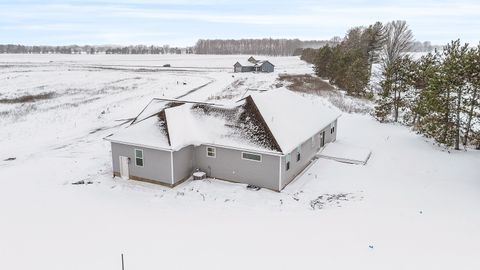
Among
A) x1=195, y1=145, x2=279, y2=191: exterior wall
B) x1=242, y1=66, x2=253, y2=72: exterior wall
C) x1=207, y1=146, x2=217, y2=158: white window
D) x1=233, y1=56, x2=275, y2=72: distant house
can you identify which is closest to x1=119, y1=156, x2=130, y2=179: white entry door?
x1=195, y1=145, x2=279, y2=191: exterior wall

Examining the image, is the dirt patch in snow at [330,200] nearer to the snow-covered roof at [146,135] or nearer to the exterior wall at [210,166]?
the exterior wall at [210,166]

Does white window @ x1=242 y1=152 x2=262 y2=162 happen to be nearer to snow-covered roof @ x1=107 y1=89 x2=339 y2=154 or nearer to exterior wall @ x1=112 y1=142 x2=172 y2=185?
snow-covered roof @ x1=107 y1=89 x2=339 y2=154

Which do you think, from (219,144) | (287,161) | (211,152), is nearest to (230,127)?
(219,144)

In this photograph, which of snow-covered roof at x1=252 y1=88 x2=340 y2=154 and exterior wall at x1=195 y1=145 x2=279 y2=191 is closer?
exterior wall at x1=195 y1=145 x2=279 y2=191

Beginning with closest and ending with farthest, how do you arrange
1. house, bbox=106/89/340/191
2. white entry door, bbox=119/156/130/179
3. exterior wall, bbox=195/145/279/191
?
exterior wall, bbox=195/145/279/191 < house, bbox=106/89/340/191 < white entry door, bbox=119/156/130/179

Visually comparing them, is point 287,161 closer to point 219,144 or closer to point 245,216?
point 219,144

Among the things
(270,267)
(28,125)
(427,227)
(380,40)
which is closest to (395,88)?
(427,227)

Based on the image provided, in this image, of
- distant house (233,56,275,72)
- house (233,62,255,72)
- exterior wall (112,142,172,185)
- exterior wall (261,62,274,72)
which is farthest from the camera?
exterior wall (261,62,274,72)
